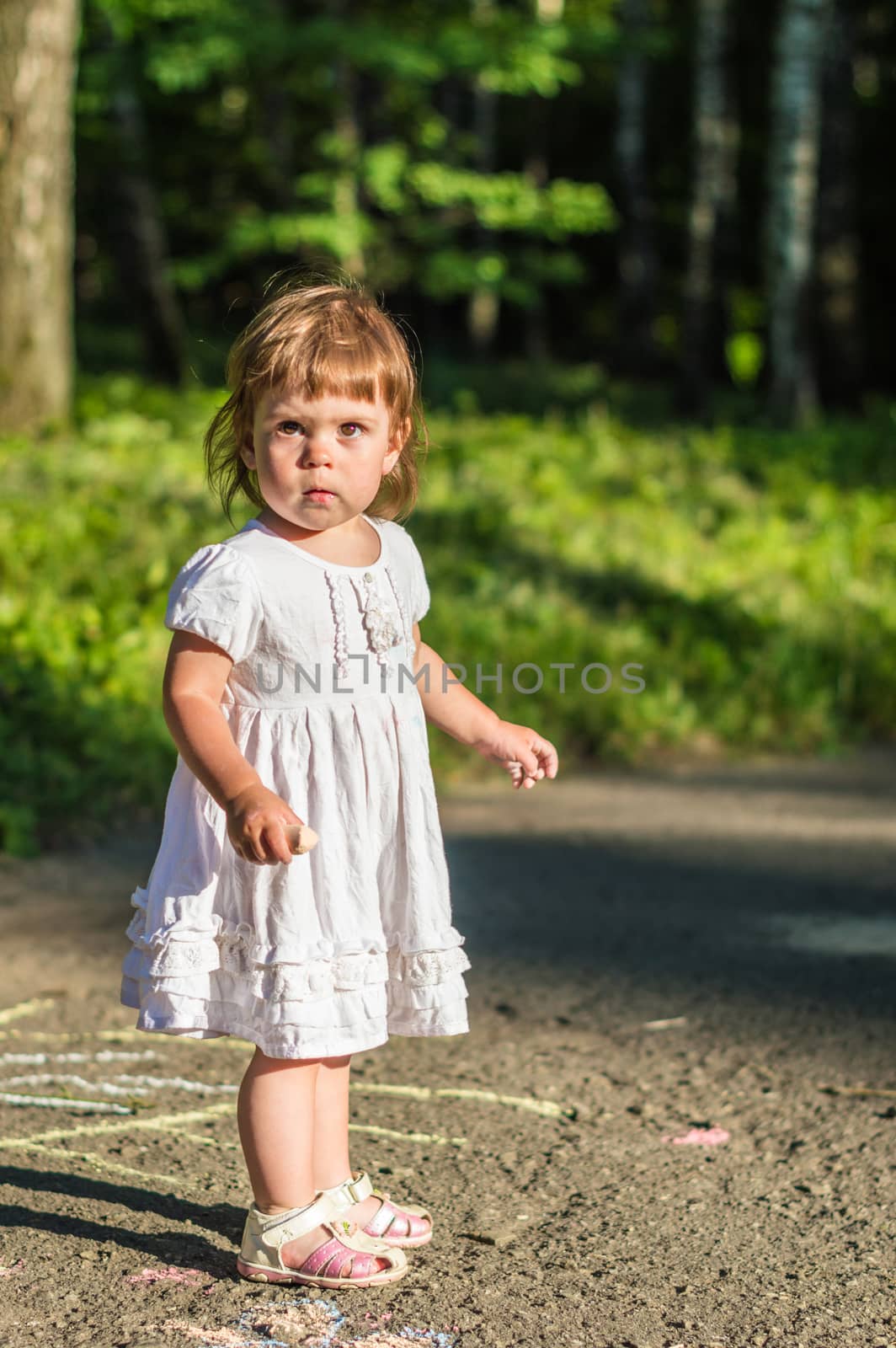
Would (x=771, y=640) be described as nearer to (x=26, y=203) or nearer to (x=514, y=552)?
(x=514, y=552)

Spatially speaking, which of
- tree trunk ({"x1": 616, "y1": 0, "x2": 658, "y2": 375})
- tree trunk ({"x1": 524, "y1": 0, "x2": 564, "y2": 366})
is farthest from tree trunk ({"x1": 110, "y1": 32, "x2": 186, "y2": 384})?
tree trunk ({"x1": 524, "y1": 0, "x2": 564, "y2": 366})

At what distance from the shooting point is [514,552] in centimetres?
852

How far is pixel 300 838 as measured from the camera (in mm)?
2270

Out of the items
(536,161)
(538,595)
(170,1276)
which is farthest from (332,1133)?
(536,161)

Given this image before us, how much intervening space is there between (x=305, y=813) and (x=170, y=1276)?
78 centimetres

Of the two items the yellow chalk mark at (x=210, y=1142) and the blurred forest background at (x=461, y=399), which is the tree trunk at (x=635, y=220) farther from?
the yellow chalk mark at (x=210, y=1142)

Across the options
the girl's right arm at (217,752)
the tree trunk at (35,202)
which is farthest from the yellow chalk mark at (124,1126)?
the tree trunk at (35,202)

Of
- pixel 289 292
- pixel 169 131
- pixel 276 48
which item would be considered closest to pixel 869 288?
pixel 169 131

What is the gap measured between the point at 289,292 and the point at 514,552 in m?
5.87

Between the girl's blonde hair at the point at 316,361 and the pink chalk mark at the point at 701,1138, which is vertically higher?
the girl's blonde hair at the point at 316,361

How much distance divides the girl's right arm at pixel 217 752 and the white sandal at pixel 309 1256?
61 cm

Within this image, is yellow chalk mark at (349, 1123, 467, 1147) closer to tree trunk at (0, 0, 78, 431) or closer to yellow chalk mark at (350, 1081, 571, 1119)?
yellow chalk mark at (350, 1081, 571, 1119)

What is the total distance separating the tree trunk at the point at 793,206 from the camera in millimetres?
13711

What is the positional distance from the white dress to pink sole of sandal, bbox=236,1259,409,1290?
1.21 ft
